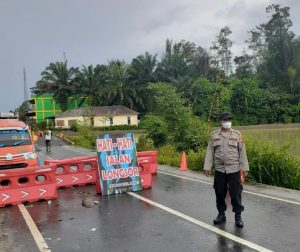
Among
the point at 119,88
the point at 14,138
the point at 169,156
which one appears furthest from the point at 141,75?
the point at 14,138

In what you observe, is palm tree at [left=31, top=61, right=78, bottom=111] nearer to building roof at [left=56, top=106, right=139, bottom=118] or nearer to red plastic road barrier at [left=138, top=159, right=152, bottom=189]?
A: building roof at [left=56, top=106, right=139, bottom=118]

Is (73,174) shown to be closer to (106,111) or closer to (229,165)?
(229,165)

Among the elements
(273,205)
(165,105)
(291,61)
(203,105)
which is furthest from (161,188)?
(291,61)

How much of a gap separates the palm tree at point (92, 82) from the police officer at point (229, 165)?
7072 cm

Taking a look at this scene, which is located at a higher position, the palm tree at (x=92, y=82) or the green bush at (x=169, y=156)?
the palm tree at (x=92, y=82)

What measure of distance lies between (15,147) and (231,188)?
8.66 meters

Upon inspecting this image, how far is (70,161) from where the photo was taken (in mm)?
12625

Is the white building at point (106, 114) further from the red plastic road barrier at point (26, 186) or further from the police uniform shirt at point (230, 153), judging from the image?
the police uniform shirt at point (230, 153)

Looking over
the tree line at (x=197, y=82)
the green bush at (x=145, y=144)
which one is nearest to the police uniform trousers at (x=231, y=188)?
the green bush at (x=145, y=144)

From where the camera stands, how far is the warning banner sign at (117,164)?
35.9ft

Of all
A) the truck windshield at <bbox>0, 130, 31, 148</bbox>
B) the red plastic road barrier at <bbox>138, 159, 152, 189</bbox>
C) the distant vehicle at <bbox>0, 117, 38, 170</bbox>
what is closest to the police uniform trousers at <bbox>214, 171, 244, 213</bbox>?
the red plastic road barrier at <bbox>138, 159, 152, 189</bbox>

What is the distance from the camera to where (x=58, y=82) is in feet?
255

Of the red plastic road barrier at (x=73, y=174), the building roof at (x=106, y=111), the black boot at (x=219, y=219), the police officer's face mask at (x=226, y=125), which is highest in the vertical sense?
the building roof at (x=106, y=111)

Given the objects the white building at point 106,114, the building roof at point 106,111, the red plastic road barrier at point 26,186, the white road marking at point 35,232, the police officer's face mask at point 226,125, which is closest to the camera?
the white road marking at point 35,232
